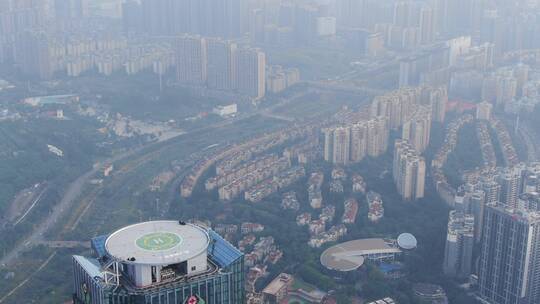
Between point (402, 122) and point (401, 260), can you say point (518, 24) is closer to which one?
point (402, 122)

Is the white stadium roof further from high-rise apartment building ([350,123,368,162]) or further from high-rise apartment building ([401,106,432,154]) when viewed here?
high-rise apartment building ([401,106,432,154])

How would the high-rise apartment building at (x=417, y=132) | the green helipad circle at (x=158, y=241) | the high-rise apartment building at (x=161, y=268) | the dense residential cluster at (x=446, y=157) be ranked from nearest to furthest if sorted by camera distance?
the high-rise apartment building at (x=161, y=268) → the green helipad circle at (x=158, y=241) → the dense residential cluster at (x=446, y=157) → the high-rise apartment building at (x=417, y=132)

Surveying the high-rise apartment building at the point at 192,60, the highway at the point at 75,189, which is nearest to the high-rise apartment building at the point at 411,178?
the highway at the point at 75,189

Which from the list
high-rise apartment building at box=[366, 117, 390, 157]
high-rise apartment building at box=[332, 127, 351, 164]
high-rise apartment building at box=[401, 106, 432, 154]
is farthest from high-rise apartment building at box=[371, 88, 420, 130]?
high-rise apartment building at box=[332, 127, 351, 164]

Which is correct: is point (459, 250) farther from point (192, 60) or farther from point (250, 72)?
point (192, 60)

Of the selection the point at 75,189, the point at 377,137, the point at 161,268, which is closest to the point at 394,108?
the point at 377,137

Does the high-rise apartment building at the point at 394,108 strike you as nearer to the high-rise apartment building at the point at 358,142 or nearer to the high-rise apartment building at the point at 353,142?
the high-rise apartment building at the point at 353,142
